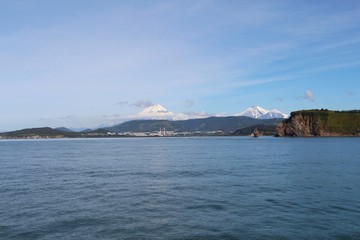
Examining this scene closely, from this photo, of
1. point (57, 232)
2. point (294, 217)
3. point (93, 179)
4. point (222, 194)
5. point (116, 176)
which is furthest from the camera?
point (116, 176)

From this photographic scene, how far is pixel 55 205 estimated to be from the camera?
45.8 meters

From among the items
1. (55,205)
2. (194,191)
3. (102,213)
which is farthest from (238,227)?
(55,205)

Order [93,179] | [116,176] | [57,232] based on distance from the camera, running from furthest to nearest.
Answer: [116,176], [93,179], [57,232]

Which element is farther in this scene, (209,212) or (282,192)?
(282,192)

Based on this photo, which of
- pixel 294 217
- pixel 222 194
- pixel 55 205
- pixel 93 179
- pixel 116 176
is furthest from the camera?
pixel 116 176

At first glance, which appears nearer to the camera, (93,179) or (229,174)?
(93,179)

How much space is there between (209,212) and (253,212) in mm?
5079

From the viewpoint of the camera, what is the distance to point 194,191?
55.2 metres

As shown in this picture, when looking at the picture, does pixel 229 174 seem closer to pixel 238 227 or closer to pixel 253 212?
pixel 253 212

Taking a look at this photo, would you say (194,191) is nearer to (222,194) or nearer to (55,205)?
(222,194)

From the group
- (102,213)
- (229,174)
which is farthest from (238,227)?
(229,174)

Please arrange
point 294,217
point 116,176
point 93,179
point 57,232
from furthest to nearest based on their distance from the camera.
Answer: point 116,176 < point 93,179 < point 294,217 < point 57,232

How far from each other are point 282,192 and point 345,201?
9.09 meters

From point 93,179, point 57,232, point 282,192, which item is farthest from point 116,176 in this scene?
point 57,232
